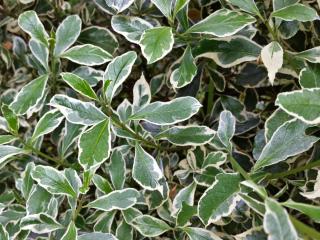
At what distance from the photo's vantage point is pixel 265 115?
4.26 feet

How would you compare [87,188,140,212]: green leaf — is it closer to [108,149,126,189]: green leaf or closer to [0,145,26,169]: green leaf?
[108,149,126,189]: green leaf

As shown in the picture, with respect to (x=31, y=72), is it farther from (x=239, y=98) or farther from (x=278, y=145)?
(x=278, y=145)

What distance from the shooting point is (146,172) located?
1.03 m

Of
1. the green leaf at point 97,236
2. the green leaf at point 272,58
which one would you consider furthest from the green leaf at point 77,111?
the green leaf at point 272,58

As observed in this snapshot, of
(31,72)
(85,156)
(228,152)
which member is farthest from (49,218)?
(31,72)

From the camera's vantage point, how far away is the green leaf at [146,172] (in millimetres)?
1011

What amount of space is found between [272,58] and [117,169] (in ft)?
1.32

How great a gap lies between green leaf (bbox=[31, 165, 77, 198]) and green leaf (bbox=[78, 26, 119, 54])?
36 cm

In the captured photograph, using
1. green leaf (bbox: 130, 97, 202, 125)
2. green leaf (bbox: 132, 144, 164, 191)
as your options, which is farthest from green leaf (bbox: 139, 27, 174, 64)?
green leaf (bbox: 132, 144, 164, 191)

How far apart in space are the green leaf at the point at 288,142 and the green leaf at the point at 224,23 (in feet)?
0.67

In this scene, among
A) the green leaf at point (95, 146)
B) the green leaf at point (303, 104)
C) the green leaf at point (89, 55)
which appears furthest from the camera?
the green leaf at point (89, 55)

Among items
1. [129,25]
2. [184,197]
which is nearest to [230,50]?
[129,25]

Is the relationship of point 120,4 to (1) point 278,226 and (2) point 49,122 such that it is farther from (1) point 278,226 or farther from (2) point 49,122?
(1) point 278,226

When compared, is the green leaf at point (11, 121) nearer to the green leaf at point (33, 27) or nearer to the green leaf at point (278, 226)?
the green leaf at point (33, 27)
